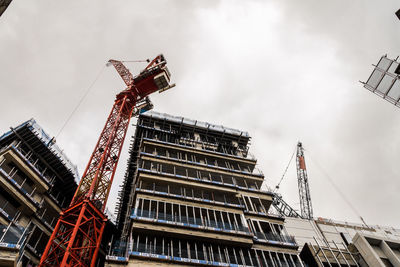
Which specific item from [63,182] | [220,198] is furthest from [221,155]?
[63,182]

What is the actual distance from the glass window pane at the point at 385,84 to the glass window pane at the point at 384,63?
80 centimetres

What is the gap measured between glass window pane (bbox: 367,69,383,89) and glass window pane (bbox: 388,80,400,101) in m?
1.61

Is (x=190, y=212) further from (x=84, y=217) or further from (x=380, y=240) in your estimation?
(x=380, y=240)

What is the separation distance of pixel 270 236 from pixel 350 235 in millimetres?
25055

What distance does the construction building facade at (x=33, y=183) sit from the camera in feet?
110

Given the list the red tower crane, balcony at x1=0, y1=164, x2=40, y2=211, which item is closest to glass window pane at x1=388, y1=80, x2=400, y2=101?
the red tower crane

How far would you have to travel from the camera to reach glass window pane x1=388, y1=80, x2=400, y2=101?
25062 mm

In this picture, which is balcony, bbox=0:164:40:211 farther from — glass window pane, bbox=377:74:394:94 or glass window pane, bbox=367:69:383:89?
glass window pane, bbox=377:74:394:94

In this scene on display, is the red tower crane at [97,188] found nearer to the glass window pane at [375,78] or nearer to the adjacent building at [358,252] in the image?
the adjacent building at [358,252]

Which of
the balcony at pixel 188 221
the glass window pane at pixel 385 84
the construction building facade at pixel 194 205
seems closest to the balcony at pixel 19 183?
the construction building facade at pixel 194 205

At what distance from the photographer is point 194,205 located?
129 ft

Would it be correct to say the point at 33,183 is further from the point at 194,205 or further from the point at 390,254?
the point at 390,254

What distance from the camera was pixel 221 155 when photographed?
170 ft

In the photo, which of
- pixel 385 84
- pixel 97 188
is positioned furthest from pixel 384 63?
pixel 97 188
